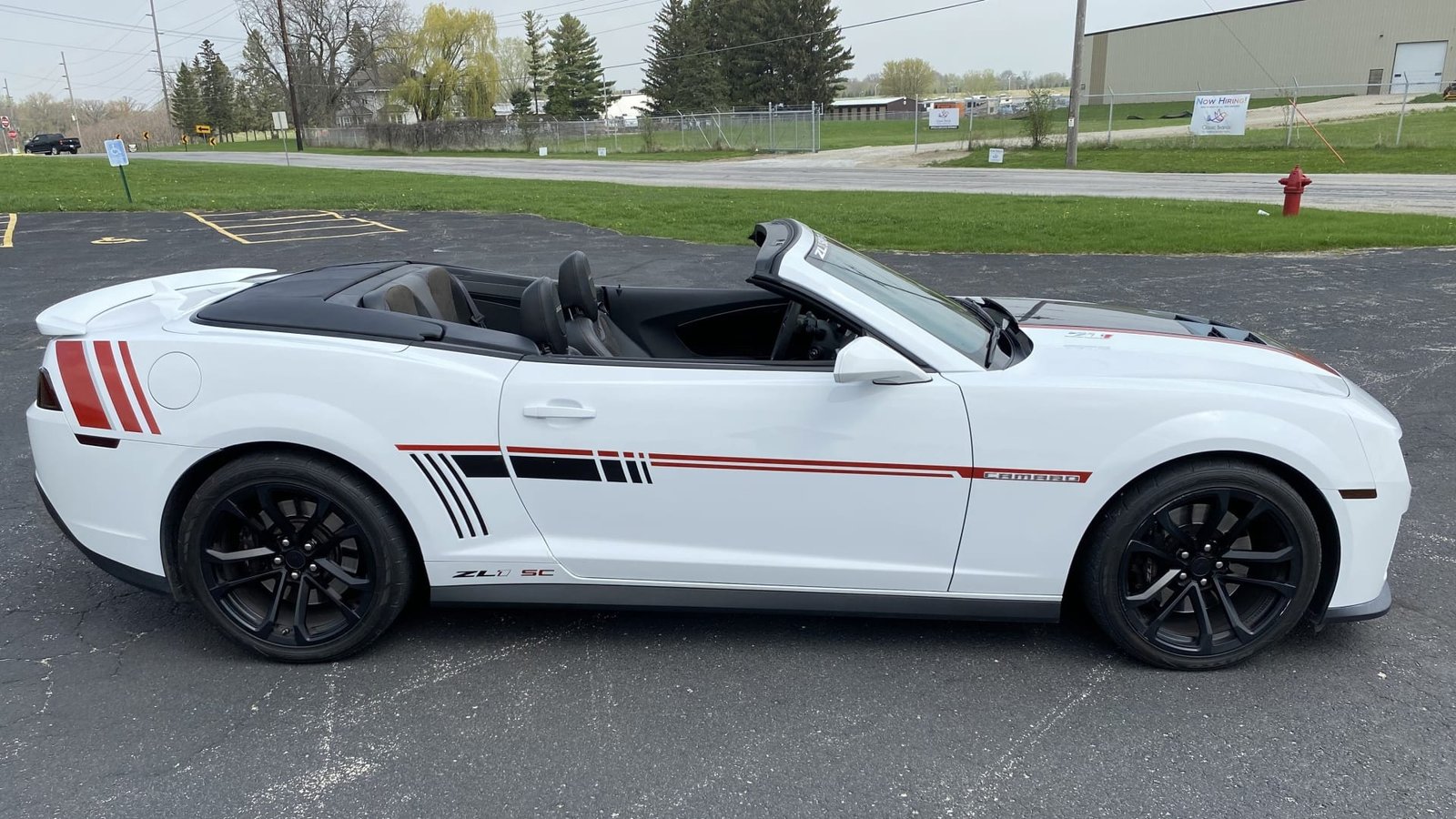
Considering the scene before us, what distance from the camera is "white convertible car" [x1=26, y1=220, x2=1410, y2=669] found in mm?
2779

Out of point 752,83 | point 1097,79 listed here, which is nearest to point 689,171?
point 752,83

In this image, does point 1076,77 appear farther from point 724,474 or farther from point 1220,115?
point 724,474

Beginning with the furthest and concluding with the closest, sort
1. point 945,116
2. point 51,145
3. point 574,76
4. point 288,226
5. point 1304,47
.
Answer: point 574,76 < point 51,145 < point 1304,47 < point 945,116 < point 288,226

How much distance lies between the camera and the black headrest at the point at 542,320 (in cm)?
319

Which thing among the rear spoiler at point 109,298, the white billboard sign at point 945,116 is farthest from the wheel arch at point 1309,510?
the white billboard sign at point 945,116

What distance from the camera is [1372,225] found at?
1297 centimetres

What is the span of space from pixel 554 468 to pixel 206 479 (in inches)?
45.2

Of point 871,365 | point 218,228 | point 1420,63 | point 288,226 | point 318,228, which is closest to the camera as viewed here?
point 871,365

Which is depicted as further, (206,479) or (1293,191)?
(1293,191)

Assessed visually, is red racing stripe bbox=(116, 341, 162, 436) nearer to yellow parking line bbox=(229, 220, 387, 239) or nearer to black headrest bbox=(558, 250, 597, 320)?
black headrest bbox=(558, 250, 597, 320)

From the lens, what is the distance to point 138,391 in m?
2.99

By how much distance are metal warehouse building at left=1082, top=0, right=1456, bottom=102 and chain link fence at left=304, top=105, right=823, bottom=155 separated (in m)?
19.0

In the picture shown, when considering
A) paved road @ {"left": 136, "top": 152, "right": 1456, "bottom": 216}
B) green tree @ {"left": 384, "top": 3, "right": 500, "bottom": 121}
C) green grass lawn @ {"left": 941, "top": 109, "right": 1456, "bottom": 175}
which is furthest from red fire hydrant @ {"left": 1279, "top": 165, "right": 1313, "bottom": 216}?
green tree @ {"left": 384, "top": 3, "right": 500, "bottom": 121}

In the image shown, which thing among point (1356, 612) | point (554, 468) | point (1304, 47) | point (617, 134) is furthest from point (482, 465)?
point (1304, 47)
